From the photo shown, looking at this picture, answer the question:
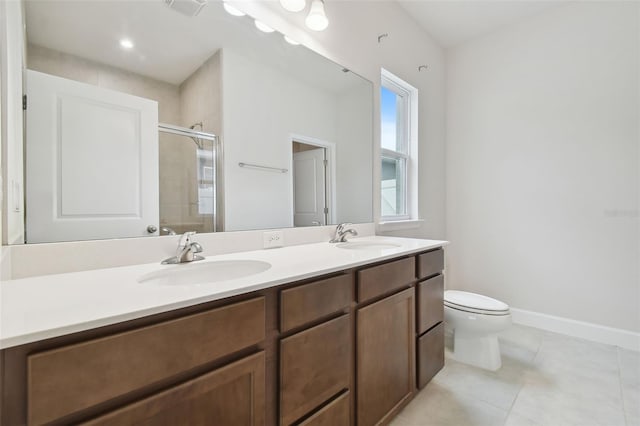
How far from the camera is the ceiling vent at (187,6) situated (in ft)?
3.94

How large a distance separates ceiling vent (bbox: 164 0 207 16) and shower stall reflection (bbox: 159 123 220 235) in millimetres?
475

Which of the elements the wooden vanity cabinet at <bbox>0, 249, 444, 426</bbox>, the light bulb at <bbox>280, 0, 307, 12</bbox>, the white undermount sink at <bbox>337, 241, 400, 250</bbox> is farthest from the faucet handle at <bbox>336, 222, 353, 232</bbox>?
the light bulb at <bbox>280, 0, 307, 12</bbox>

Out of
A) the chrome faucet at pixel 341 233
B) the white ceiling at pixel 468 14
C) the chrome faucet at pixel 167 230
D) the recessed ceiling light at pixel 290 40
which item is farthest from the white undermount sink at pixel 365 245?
the white ceiling at pixel 468 14

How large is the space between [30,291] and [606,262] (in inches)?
129

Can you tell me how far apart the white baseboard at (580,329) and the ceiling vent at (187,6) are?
3.20 metres

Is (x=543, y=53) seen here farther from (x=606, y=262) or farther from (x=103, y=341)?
(x=103, y=341)

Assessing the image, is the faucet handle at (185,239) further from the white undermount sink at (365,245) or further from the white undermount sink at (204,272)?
the white undermount sink at (365,245)

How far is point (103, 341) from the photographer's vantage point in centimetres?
56

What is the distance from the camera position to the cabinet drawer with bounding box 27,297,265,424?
1.67ft

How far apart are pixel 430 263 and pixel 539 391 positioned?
96 cm

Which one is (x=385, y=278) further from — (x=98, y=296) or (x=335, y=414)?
(x=98, y=296)

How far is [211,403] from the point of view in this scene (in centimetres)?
71

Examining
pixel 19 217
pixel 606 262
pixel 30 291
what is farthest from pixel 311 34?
pixel 606 262

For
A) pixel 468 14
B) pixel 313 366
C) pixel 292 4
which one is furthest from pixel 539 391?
pixel 468 14
